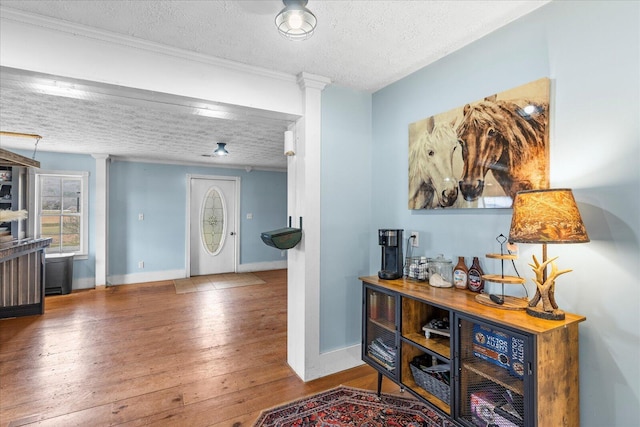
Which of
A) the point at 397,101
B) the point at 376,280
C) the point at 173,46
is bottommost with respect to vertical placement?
the point at 376,280

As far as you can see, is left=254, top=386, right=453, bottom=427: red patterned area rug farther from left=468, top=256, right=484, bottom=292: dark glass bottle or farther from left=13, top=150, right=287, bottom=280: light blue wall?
left=13, top=150, right=287, bottom=280: light blue wall

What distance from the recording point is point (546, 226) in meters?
1.29

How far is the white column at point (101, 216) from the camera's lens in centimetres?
509

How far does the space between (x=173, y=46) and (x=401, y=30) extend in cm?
145

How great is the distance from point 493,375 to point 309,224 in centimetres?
151

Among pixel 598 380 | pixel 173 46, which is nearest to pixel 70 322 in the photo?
pixel 173 46

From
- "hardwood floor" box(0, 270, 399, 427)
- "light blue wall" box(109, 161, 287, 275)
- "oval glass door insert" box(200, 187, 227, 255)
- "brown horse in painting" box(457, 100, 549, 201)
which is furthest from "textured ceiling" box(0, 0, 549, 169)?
"oval glass door insert" box(200, 187, 227, 255)

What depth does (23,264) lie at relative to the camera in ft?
12.4

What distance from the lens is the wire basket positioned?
169 cm

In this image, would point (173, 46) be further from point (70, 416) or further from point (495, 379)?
point (495, 379)

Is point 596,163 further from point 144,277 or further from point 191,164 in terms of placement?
point 144,277

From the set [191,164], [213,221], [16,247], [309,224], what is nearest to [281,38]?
[309,224]

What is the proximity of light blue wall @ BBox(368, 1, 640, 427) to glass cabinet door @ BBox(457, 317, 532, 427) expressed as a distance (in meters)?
0.35

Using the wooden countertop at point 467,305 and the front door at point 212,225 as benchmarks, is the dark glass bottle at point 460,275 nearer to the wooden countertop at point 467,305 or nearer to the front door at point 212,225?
the wooden countertop at point 467,305
